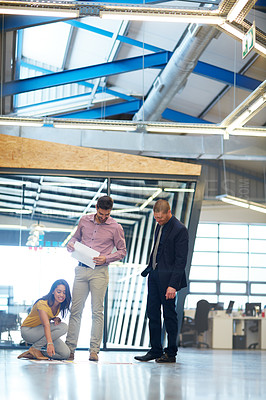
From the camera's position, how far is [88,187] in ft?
26.0

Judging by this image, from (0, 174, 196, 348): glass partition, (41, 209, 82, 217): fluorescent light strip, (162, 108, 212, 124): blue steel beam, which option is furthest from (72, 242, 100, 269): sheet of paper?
(162, 108, 212, 124): blue steel beam

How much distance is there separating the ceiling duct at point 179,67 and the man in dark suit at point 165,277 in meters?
2.87

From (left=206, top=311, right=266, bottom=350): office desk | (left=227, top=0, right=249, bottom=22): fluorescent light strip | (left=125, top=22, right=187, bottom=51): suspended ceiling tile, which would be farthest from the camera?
(left=206, top=311, right=266, bottom=350): office desk

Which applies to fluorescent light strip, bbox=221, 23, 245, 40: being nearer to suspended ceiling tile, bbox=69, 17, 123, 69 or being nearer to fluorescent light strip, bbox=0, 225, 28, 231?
fluorescent light strip, bbox=0, 225, 28, 231

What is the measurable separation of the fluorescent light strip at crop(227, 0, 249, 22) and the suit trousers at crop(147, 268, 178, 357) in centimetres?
247

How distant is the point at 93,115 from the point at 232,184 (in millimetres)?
7267

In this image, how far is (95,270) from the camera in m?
5.56

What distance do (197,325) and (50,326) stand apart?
783 cm

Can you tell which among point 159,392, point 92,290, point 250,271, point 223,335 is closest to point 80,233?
point 92,290

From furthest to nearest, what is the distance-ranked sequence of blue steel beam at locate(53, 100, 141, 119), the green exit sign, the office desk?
blue steel beam at locate(53, 100, 141, 119) < the office desk < the green exit sign

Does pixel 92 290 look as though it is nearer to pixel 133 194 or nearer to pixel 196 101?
pixel 133 194

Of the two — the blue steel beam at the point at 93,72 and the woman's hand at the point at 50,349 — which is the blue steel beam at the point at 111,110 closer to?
the blue steel beam at the point at 93,72

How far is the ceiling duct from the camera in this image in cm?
827

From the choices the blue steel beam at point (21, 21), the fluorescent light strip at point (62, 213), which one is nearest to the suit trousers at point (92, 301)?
the fluorescent light strip at point (62, 213)
